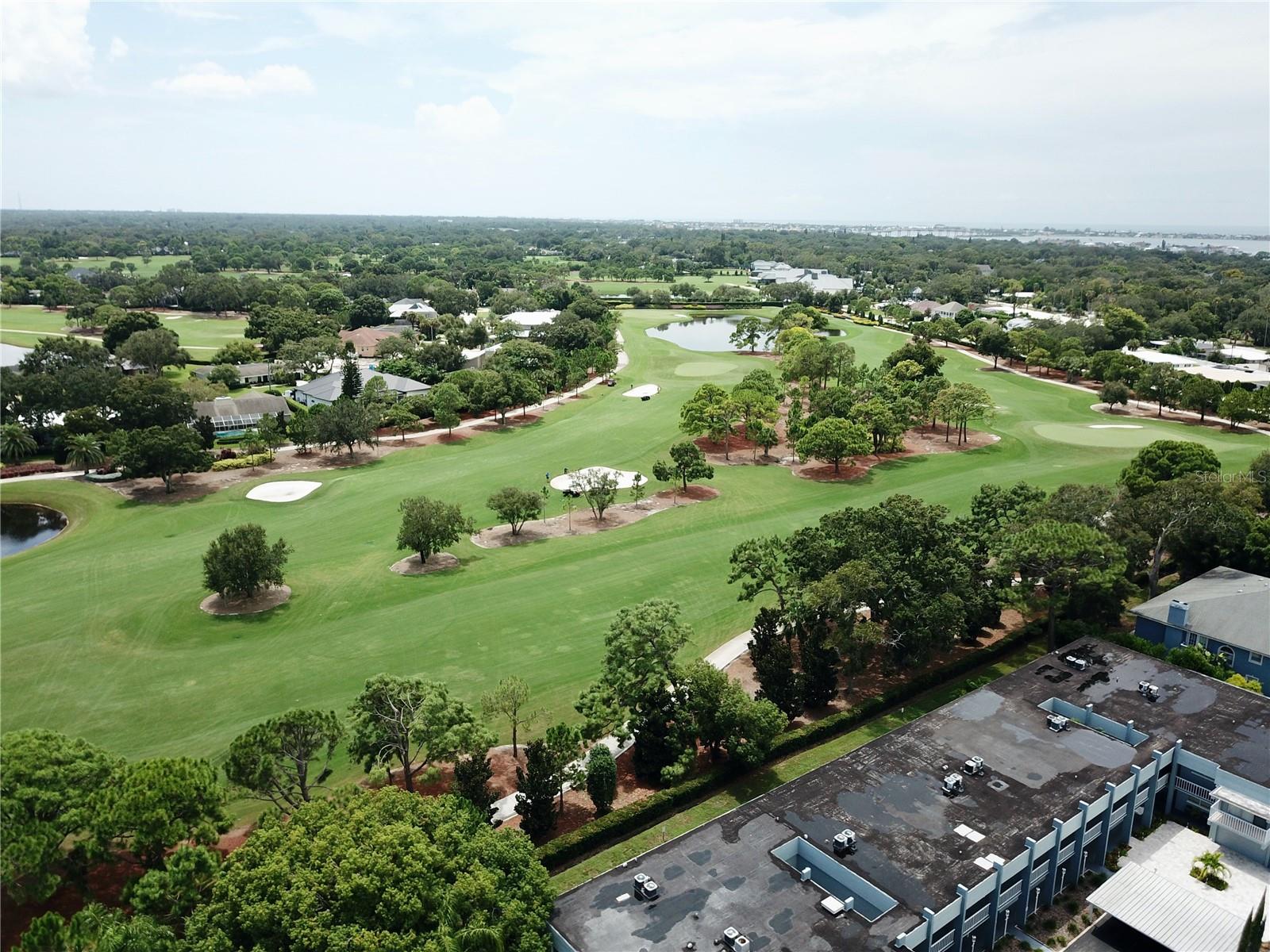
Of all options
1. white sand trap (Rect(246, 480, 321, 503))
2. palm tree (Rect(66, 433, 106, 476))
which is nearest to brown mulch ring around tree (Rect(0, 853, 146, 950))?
white sand trap (Rect(246, 480, 321, 503))

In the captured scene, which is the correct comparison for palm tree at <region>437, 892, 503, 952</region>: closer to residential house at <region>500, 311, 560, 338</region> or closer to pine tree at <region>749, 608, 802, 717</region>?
pine tree at <region>749, 608, 802, 717</region>

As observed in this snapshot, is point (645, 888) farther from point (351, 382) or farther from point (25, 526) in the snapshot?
point (351, 382)

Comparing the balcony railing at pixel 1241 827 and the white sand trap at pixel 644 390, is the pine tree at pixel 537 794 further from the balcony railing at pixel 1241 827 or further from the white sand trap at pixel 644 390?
the white sand trap at pixel 644 390

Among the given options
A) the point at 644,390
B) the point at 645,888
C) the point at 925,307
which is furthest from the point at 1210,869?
the point at 925,307

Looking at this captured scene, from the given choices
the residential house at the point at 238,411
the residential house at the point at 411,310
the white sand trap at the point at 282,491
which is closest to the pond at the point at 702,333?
the residential house at the point at 411,310

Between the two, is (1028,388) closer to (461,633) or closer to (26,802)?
(461,633)

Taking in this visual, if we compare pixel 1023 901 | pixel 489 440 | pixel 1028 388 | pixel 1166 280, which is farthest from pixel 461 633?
pixel 1166 280
